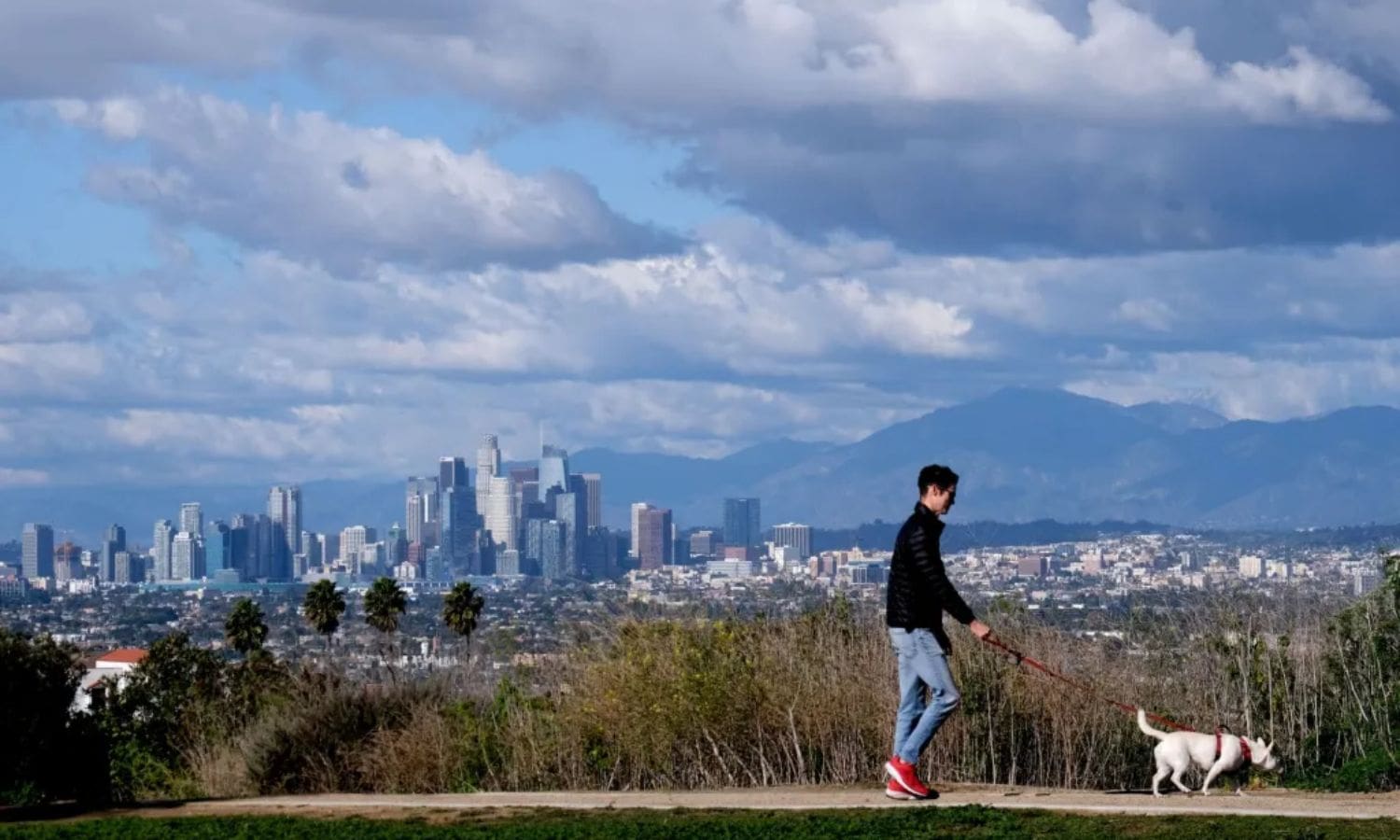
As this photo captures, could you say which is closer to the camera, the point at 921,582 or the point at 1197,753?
the point at 921,582

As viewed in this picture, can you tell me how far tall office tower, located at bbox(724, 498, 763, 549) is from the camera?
159875 mm

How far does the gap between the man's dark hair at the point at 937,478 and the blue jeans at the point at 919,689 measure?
109 cm

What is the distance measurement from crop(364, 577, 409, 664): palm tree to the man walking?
3810cm

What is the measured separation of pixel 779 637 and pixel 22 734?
8.55m

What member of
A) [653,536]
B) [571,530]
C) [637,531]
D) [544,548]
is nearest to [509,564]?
[544,548]

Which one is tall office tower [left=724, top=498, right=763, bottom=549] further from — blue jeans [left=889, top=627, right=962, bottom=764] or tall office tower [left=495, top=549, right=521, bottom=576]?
blue jeans [left=889, top=627, right=962, bottom=764]

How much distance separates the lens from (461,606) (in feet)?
172

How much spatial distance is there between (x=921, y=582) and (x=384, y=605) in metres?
39.6

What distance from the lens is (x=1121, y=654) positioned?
68.1ft

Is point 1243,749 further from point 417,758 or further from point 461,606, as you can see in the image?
point 461,606

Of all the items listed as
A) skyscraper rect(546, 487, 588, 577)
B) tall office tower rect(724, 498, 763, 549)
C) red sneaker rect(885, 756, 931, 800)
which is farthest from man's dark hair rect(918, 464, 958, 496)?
tall office tower rect(724, 498, 763, 549)

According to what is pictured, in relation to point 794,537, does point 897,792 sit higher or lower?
lower

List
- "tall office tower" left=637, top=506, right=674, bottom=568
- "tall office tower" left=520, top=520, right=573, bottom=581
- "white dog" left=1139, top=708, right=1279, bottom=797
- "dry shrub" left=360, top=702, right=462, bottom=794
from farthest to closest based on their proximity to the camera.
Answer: "tall office tower" left=520, top=520, right=573, bottom=581, "tall office tower" left=637, top=506, right=674, bottom=568, "dry shrub" left=360, top=702, right=462, bottom=794, "white dog" left=1139, top=708, right=1279, bottom=797

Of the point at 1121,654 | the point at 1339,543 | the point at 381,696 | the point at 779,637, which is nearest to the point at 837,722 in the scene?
the point at 779,637
